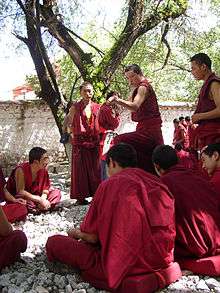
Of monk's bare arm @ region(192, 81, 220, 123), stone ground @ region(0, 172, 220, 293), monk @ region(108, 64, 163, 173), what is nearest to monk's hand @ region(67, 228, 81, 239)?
stone ground @ region(0, 172, 220, 293)

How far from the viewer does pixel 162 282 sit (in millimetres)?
3273

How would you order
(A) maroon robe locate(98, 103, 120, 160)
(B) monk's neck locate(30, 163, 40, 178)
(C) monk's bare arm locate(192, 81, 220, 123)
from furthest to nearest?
(A) maroon robe locate(98, 103, 120, 160) → (B) monk's neck locate(30, 163, 40, 178) → (C) monk's bare arm locate(192, 81, 220, 123)

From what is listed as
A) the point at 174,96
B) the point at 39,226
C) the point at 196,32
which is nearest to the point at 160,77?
the point at 174,96

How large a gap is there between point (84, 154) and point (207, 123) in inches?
101

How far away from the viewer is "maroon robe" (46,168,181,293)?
3.12 meters

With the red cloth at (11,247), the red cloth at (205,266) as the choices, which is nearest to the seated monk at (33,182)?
the red cloth at (11,247)

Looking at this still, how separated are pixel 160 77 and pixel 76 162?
16.5 metres

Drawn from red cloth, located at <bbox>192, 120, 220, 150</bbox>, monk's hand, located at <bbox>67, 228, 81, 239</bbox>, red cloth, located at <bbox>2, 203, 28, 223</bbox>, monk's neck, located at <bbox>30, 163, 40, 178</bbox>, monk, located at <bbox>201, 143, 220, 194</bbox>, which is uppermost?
red cloth, located at <bbox>192, 120, 220, 150</bbox>

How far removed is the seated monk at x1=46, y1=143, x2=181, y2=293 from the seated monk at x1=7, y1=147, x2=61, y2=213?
2608mm

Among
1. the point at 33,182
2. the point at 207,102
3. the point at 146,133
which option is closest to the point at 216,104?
the point at 207,102

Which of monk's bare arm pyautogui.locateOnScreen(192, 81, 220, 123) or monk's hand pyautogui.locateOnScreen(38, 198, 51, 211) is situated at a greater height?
monk's bare arm pyautogui.locateOnScreen(192, 81, 220, 123)

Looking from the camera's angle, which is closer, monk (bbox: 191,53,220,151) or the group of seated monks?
the group of seated monks

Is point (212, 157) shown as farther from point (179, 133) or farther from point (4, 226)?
point (179, 133)

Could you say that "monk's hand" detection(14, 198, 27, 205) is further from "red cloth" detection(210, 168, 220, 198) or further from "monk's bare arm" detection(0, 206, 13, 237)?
"red cloth" detection(210, 168, 220, 198)
